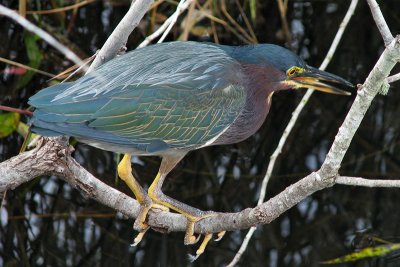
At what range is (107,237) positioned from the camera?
4590 mm

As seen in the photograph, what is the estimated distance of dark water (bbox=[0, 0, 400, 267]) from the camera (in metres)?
4.51

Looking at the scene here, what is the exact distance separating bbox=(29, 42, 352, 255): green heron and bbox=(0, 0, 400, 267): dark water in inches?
52.5

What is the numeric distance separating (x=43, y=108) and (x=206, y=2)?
2.46m

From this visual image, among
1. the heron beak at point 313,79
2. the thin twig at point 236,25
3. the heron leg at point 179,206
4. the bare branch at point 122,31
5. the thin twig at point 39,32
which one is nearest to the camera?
the thin twig at point 39,32

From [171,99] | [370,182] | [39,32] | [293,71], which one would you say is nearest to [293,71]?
[293,71]

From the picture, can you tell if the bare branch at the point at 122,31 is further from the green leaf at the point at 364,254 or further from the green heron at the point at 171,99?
the green leaf at the point at 364,254

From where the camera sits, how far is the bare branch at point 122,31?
290 centimetres

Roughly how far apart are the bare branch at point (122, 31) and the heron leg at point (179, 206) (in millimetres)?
516

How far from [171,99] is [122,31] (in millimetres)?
348

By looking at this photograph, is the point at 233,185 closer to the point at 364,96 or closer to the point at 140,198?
the point at 140,198

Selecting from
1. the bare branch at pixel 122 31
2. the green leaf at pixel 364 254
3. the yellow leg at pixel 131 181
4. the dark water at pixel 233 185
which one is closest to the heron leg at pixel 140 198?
the yellow leg at pixel 131 181

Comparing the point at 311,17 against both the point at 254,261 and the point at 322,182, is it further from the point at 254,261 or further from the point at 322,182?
the point at 322,182

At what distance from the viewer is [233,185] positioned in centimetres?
488

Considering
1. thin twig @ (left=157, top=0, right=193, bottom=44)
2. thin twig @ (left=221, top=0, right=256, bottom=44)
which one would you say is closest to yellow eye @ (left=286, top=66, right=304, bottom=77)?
thin twig @ (left=157, top=0, right=193, bottom=44)
